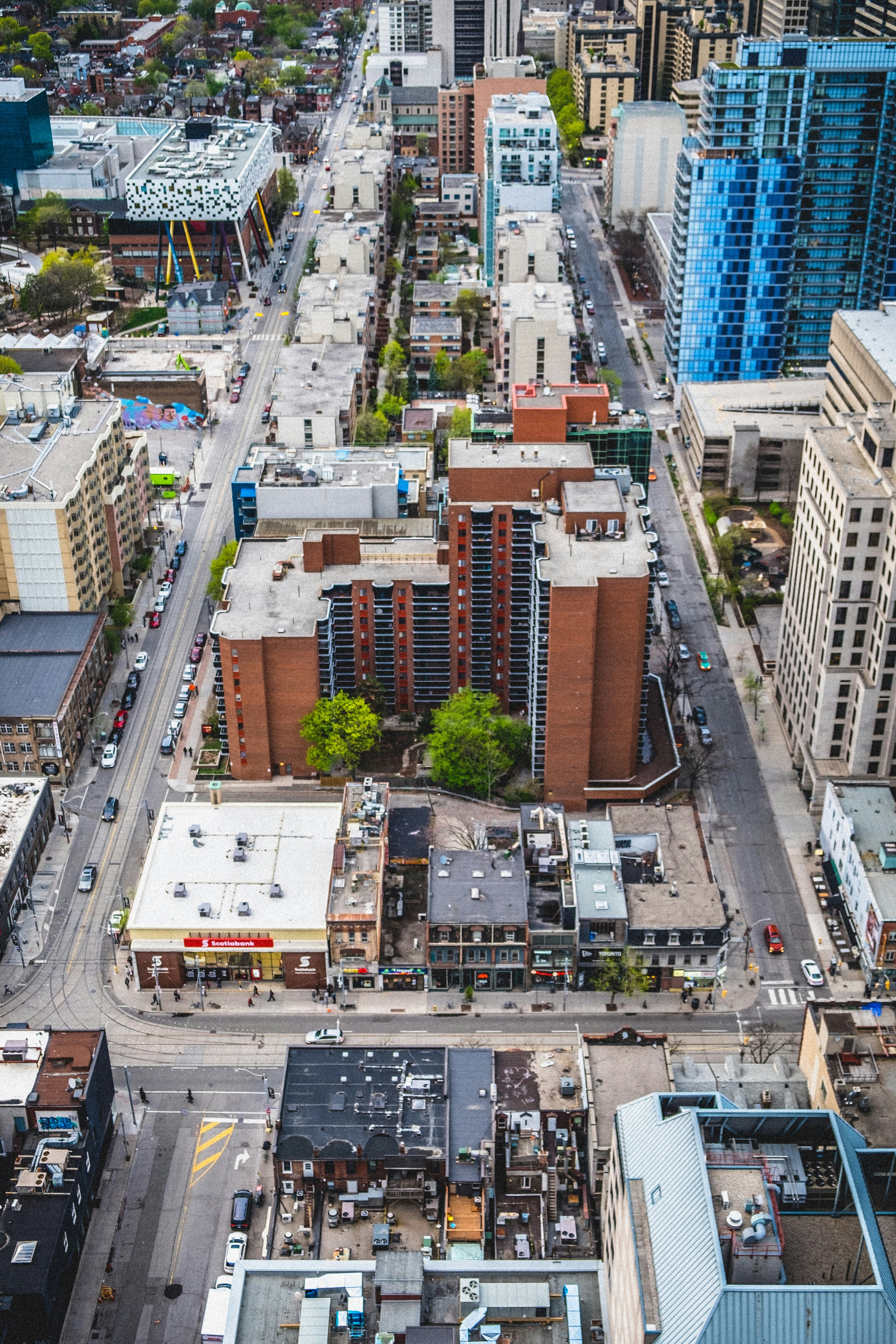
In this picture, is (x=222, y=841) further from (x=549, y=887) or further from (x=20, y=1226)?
(x=20, y=1226)

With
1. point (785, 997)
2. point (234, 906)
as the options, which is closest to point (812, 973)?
point (785, 997)

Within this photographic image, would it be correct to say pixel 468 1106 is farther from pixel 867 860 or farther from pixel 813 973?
pixel 867 860

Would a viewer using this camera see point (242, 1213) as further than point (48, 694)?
No

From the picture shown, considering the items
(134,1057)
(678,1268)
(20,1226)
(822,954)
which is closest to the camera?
(678,1268)

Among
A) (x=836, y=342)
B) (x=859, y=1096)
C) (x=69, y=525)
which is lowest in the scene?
(x=859, y=1096)

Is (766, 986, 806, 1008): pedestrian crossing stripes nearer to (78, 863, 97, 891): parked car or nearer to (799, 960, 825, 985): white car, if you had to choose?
(799, 960, 825, 985): white car

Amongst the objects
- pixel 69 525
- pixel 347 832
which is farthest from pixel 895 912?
pixel 69 525

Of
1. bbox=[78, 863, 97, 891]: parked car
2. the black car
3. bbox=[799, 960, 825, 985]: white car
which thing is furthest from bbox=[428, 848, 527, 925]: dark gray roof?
bbox=[78, 863, 97, 891]: parked car
